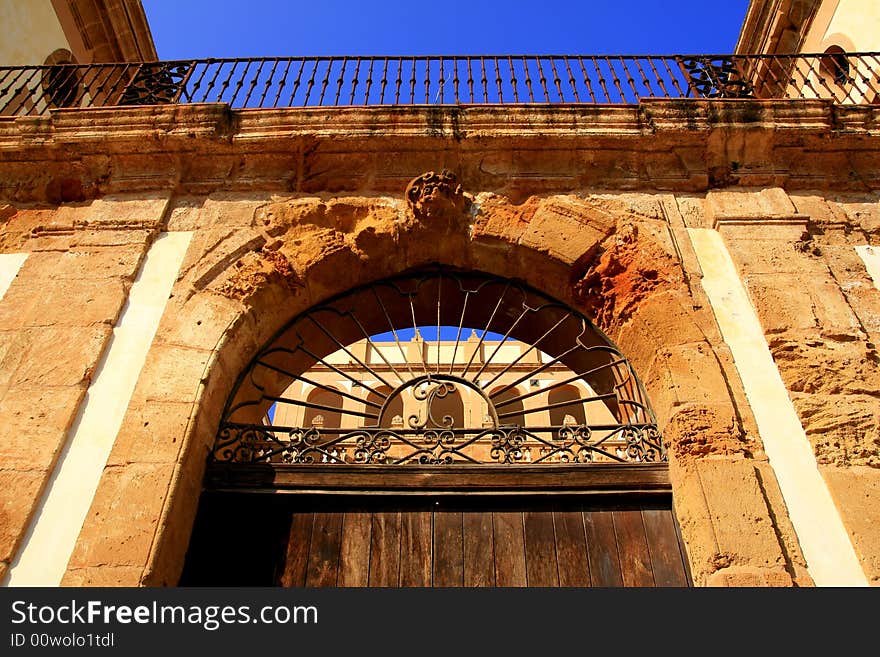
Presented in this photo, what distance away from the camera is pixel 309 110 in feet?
14.8

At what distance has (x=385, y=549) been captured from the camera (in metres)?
3.21

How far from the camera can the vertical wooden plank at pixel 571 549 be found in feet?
10.1

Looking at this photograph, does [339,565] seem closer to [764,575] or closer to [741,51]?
[764,575]

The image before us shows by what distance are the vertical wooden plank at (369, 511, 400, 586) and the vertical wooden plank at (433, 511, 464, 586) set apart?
181 millimetres

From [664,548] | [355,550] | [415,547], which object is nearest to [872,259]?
[664,548]

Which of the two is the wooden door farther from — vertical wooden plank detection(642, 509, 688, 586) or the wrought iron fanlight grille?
the wrought iron fanlight grille

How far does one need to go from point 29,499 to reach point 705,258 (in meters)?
3.59

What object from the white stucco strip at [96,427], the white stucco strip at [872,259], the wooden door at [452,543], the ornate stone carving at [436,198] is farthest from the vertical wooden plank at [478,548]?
the white stucco strip at [872,259]

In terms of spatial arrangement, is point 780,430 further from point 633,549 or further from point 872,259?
point 872,259

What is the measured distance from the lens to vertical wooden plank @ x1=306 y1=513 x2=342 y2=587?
311 cm

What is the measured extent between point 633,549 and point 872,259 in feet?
7.36

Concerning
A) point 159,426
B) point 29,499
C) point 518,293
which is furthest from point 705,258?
point 29,499

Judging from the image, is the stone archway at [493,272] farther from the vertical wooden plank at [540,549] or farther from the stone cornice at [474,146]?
the vertical wooden plank at [540,549]

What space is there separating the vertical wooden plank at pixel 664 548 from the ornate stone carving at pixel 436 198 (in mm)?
2034
